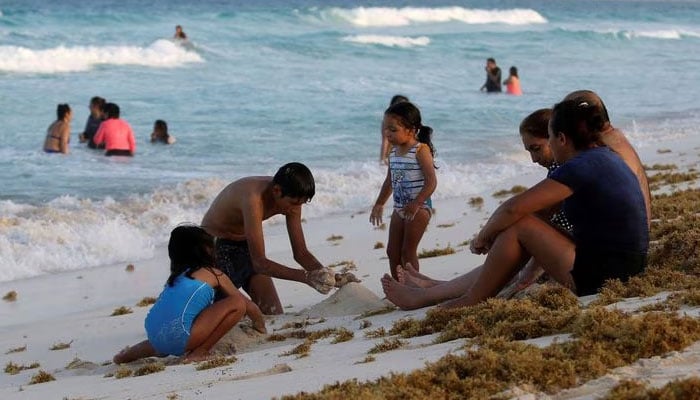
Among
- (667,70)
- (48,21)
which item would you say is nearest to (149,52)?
(48,21)

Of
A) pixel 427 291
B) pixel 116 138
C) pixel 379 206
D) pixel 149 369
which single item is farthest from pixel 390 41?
pixel 149 369

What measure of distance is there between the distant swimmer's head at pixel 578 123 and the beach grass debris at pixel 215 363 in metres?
2.07

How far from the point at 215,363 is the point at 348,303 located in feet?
5.74

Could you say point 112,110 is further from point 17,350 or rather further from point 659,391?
point 659,391

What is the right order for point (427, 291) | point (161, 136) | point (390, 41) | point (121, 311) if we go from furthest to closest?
point (390, 41), point (161, 136), point (121, 311), point (427, 291)

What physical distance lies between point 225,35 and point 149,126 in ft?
70.0

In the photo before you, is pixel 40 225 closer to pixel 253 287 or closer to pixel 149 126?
pixel 253 287

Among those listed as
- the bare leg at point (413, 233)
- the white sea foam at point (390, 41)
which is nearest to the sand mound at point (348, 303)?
the bare leg at point (413, 233)

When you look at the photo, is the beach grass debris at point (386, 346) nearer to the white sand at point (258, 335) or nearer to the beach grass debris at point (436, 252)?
the white sand at point (258, 335)

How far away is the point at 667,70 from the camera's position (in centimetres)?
3222

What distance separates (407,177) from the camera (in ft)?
25.6

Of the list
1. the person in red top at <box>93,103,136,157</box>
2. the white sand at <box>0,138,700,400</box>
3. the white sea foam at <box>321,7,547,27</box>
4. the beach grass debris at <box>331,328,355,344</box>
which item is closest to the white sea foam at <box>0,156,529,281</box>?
the white sand at <box>0,138,700,400</box>

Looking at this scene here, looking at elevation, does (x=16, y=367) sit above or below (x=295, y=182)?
below

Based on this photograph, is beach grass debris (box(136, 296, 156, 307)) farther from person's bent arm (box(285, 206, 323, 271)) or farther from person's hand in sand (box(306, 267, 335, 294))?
person's hand in sand (box(306, 267, 335, 294))
